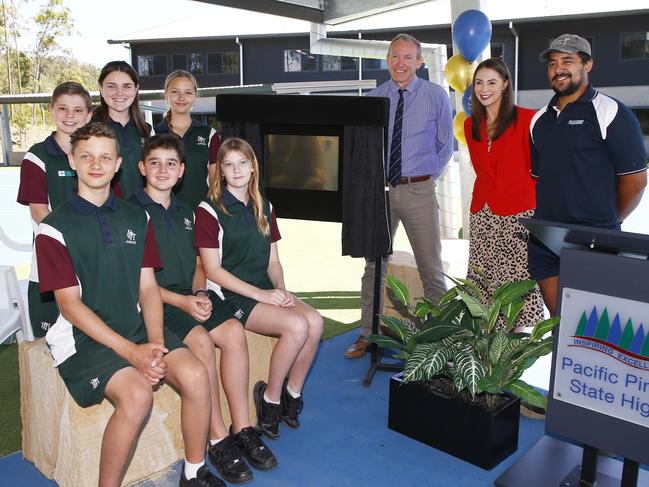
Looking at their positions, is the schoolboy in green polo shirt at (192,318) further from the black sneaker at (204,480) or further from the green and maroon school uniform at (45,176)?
the green and maroon school uniform at (45,176)

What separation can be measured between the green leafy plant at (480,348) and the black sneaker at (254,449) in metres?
0.73

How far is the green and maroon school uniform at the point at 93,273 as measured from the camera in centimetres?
244

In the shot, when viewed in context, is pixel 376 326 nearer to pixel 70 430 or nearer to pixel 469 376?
pixel 469 376

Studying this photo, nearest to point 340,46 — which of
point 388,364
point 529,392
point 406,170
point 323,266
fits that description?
point 323,266

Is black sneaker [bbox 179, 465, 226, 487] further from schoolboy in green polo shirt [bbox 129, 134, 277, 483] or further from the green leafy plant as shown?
the green leafy plant

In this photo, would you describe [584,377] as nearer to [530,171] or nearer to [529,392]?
[529,392]

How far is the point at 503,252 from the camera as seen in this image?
3613mm

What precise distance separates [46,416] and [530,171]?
2.67m

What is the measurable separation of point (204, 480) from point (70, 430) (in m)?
0.58

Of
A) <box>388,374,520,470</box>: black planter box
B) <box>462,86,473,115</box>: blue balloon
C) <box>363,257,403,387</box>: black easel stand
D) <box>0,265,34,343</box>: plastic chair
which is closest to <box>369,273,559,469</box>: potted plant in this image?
<box>388,374,520,470</box>: black planter box

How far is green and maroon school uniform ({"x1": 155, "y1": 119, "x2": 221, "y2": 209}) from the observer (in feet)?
11.8

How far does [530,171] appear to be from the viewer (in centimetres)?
347

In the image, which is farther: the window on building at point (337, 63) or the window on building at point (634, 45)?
the window on building at point (337, 63)

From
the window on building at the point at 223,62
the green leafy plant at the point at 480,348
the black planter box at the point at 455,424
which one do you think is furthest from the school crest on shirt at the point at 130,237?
the window on building at the point at 223,62
